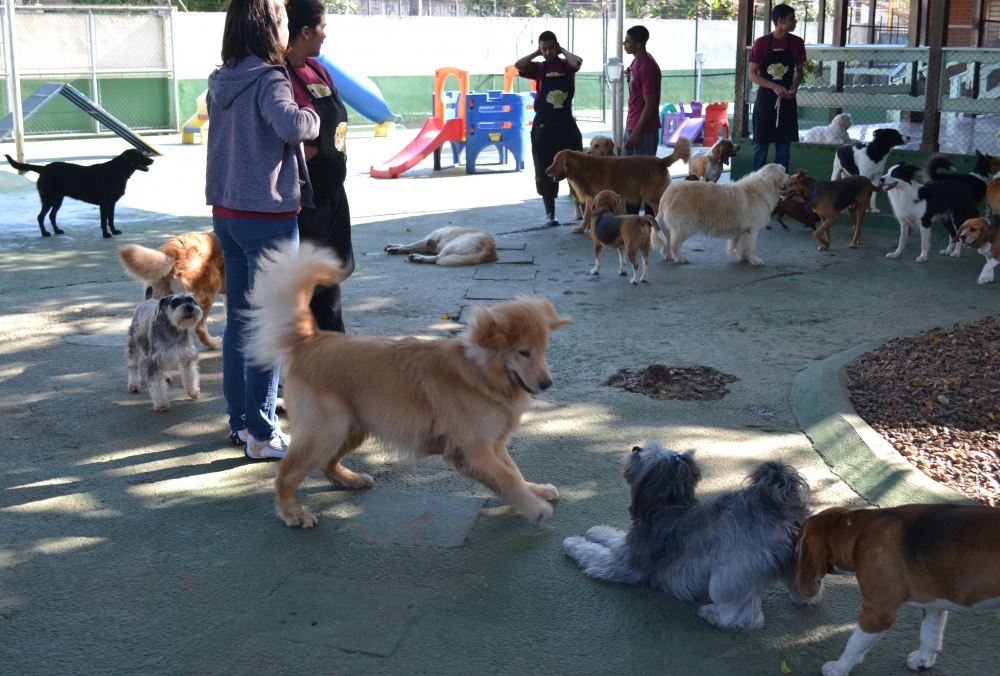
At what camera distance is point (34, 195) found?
45.3 ft

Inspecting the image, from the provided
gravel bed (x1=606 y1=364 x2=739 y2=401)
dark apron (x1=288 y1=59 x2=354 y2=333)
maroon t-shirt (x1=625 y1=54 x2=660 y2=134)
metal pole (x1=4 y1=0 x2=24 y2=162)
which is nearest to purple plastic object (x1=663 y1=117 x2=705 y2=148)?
maroon t-shirt (x1=625 y1=54 x2=660 y2=134)

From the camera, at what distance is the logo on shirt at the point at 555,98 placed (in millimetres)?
10914

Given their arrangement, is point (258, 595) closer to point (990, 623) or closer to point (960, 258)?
point (990, 623)

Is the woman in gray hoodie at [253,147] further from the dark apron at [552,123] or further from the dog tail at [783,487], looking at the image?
the dark apron at [552,123]

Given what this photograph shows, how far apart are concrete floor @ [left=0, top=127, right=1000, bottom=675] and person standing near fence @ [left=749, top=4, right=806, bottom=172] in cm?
348

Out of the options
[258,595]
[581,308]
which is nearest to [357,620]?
[258,595]

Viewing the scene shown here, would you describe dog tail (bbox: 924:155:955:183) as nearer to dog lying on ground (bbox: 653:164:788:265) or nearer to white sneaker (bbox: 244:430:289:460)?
dog lying on ground (bbox: 653:164:788:265)

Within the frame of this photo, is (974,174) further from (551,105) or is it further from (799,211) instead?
(551,105)

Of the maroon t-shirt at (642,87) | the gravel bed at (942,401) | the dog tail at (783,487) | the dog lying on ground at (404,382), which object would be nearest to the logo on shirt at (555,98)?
the maroon t-shirt at (642,87)

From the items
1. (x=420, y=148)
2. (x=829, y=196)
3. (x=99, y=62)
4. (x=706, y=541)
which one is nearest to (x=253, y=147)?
(x=706, y=541)

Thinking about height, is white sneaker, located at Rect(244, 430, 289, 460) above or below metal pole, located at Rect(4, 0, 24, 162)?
below

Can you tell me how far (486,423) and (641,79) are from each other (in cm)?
808

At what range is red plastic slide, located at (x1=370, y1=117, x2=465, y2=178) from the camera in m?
16.4

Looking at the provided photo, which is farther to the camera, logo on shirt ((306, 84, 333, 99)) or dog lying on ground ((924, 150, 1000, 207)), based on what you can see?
dog lying on ground ((924, 150, 1000, 207))
